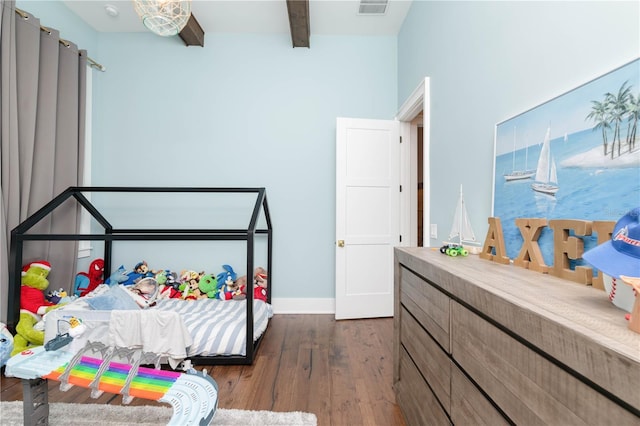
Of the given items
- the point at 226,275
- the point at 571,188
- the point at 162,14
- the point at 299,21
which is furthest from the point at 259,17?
the point at 571,188

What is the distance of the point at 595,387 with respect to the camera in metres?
0.46

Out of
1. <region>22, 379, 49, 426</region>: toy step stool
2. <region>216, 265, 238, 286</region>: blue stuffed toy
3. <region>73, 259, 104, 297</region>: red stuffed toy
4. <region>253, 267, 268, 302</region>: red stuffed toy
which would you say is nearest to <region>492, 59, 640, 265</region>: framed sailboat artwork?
<region>22, 379, 49, 426</region>: toy step stool

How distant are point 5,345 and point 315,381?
199cm

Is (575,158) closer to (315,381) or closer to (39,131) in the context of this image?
(315,381)

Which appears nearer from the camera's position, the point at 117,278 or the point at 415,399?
the point at 415,399

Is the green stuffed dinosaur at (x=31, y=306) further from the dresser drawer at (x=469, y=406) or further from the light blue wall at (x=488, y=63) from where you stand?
the light blue wall at (x=488, y=63)

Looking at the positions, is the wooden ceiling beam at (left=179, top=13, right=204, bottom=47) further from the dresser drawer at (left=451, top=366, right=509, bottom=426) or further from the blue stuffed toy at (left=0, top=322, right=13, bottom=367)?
the dresser drawer at (left=451, top=366, right=509, bottom=426)

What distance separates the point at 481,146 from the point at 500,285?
1.00 m

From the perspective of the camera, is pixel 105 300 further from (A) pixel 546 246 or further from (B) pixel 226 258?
(A) pixel 546 246

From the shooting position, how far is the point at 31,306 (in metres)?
2.19

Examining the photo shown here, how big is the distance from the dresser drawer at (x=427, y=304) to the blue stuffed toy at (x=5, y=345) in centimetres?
249

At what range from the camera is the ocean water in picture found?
31.6 inches

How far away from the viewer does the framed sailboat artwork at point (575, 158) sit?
80cm

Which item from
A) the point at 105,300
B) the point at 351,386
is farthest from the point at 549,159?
the point at 105,300
